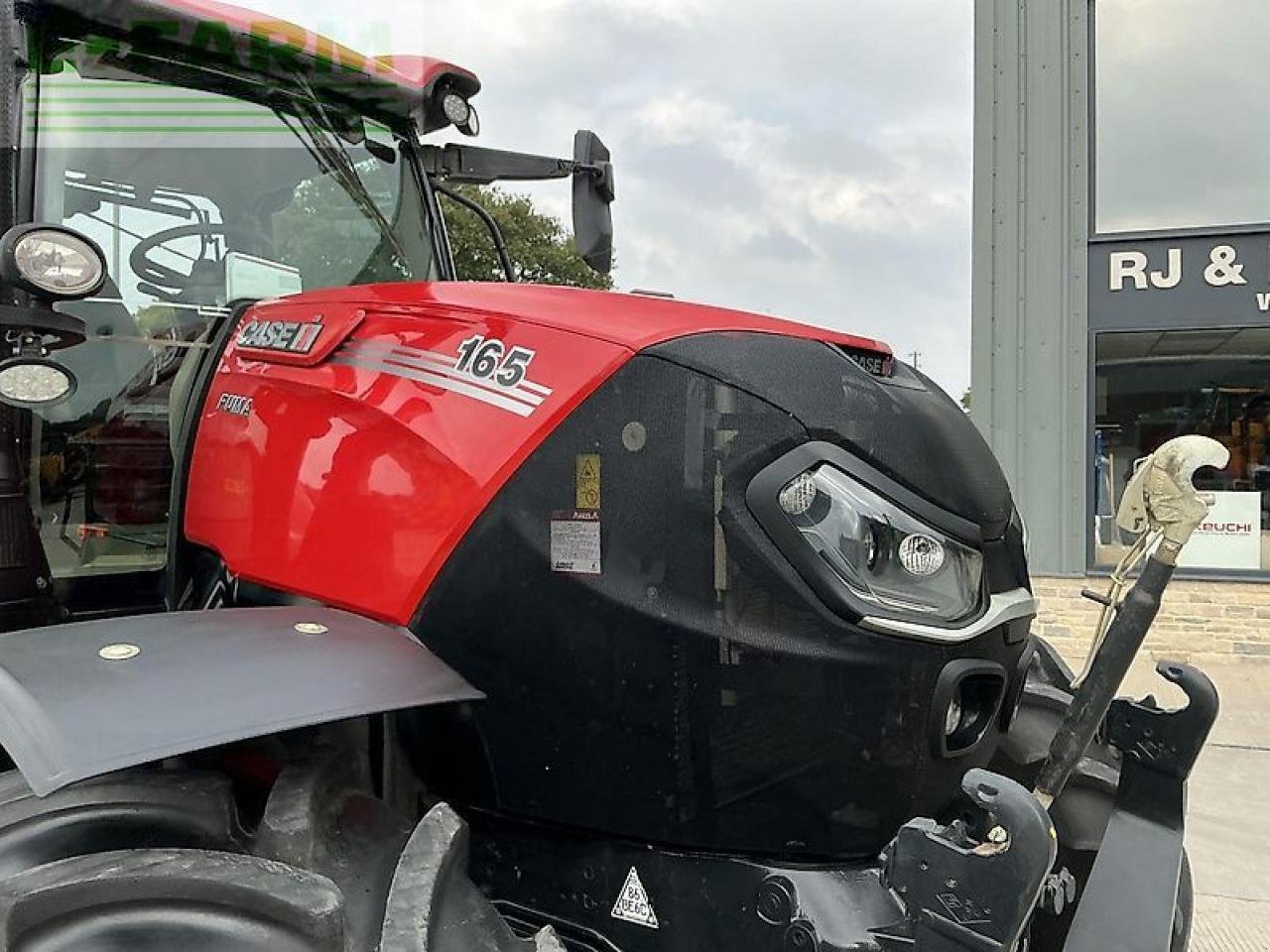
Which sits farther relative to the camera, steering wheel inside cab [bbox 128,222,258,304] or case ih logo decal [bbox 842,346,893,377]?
steering wheel inside cab [bbox 128,222,258,304]

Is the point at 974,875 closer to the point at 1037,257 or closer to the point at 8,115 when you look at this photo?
the point at 8,115

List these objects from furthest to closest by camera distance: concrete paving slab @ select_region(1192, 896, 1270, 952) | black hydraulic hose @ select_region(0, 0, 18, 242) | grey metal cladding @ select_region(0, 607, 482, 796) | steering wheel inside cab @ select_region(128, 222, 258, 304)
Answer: concrete paving slab @ select_region(1192, 896, 1270, 952), steering wheel inside cab @ select_region(128, 222, 258, 304), black hydraulic hose @ select_region(0, 0, 18, 242), grey metal cladding @ select_region(0, 607, 482, 796)

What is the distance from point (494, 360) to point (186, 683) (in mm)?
719

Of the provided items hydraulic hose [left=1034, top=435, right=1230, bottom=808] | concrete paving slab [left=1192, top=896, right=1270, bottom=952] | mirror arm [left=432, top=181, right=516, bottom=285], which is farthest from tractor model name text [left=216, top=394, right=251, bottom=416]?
concrete paving slab [left=1192, top=896, right=1270, bottom=952]

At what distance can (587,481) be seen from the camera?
5.83ft

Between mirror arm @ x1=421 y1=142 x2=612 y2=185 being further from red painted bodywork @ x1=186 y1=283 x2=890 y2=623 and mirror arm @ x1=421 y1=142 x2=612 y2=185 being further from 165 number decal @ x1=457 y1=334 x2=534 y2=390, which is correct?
165 number decal @ x1=457 y1=334 x2=534 y2=390

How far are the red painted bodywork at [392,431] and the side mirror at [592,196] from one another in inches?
40.9

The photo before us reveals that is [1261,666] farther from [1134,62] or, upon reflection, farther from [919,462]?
[919,462]

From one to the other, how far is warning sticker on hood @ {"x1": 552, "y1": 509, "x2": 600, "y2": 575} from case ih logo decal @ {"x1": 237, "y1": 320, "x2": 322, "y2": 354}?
2.23ft

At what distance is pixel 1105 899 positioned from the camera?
1913mm


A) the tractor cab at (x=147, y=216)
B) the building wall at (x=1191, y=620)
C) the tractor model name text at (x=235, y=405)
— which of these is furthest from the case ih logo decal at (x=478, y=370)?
Result: the building wall at (x=1191, y=620)

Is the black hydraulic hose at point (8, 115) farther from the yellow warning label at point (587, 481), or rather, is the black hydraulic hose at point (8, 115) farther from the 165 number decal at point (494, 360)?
the yellow warning label at point (587, 481)

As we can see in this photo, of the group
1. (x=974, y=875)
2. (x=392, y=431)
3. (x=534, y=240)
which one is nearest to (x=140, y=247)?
(x=392, y=431)

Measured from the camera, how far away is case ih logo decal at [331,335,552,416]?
72.2 inches
